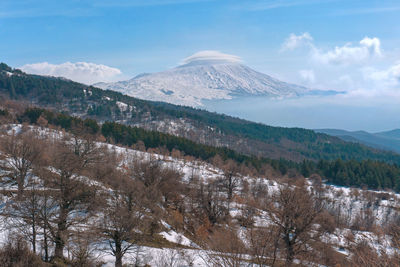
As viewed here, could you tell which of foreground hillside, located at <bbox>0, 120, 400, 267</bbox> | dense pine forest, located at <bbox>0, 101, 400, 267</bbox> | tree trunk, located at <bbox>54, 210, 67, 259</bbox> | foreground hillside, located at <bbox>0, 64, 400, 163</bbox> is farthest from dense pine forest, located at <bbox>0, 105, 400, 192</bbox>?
tree trunk, located at <bbox>54, 210, 67, 259</bbox>

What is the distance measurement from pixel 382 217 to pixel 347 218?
43.7 feet

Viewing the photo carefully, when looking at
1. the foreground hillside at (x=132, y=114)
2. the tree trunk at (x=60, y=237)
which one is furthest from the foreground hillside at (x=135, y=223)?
the foreground hillside at (x=132, y=114)

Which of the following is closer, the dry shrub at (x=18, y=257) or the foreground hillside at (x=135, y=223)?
the dry shrub at (x=18, y=257)

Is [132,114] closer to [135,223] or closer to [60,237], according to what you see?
[60,237]

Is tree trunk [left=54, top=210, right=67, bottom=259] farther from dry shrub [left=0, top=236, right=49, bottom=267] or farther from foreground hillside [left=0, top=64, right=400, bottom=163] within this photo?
foreground hillside [left=0, top=64, right=400, bottom=163]

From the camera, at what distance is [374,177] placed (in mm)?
97625

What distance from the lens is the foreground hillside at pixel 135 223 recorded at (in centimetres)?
1578

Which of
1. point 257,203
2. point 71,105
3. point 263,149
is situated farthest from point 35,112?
point 263,149

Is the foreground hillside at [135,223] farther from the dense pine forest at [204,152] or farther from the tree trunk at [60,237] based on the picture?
the dense pine forest at [204,152]

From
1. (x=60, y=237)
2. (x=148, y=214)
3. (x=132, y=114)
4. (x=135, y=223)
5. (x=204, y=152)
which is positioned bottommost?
(x=204, y=152)

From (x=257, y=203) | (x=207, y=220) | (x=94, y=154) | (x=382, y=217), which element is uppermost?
(x=94, y=154)

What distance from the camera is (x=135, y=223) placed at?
17.7 m

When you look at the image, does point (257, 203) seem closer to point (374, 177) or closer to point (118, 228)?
point (118, 228)

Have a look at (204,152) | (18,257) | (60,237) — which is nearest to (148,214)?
(60,237)
